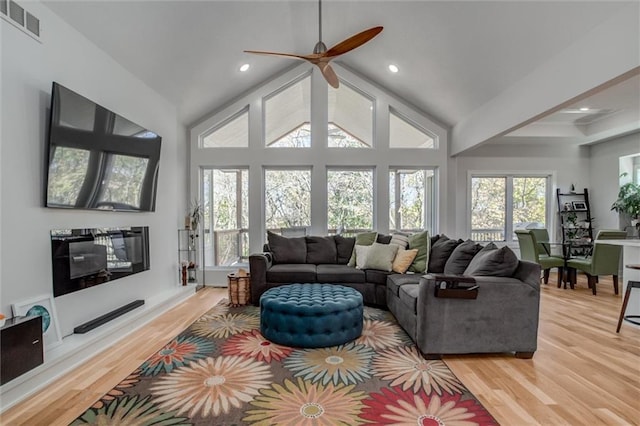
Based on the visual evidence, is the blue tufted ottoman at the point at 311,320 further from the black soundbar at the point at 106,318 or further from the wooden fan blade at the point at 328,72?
the wooden fan blade at the point at 328,72

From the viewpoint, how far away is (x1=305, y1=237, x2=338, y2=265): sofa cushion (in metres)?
5.08

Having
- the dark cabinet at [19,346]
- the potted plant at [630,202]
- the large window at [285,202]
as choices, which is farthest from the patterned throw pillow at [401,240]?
the potted plant at [630,202]

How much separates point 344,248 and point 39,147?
12.4 feet

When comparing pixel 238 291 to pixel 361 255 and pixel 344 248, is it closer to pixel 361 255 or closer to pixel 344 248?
pixel 344 248

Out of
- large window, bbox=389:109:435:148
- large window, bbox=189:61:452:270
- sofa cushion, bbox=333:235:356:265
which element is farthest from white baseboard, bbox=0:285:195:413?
large window, bbox=389:109:435:148

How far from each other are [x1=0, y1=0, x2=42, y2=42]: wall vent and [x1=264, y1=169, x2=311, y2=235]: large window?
372 cm

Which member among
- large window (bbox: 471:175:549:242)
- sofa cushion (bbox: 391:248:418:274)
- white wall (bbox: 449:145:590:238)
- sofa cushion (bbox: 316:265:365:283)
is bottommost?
sofa cushion (bbox: 316:265:365:283)

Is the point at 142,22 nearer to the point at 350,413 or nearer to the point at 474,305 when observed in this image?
the point at 350,413

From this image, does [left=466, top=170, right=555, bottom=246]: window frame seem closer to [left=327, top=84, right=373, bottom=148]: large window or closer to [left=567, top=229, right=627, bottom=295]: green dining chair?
[left=567, top=229, right=627, bottom=295]: green dining chair

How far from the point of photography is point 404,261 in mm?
4332

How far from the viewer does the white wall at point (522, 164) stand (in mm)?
6422

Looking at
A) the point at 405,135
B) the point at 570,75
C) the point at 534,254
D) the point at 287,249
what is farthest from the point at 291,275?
the point at 534,254

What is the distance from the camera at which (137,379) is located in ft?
8.13

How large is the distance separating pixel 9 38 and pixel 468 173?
6631mm
